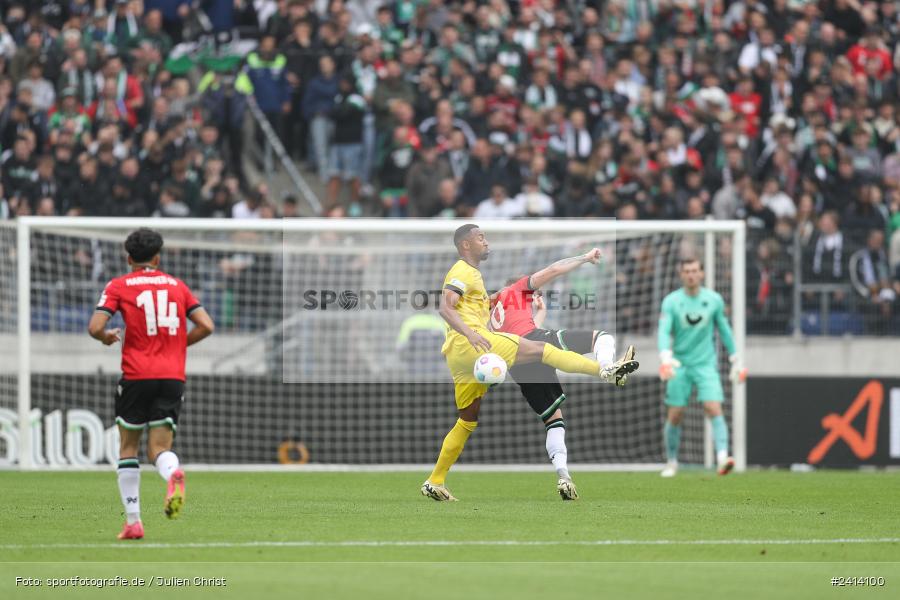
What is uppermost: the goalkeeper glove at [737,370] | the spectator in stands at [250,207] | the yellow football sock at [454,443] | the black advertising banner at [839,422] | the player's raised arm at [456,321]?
the spectator in stands at [250,207]

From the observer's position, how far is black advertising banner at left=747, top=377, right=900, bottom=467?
61.5ft

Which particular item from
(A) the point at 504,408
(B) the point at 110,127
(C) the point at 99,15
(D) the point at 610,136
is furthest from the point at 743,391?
(C) the point at 99,15

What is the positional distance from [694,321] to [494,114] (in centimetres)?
662

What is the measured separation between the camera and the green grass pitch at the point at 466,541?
7.82 m

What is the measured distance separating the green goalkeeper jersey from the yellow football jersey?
416 centimetres

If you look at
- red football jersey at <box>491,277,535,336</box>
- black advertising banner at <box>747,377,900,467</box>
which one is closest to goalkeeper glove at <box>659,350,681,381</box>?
black advertising banner at <box>747,377,900,467</box>

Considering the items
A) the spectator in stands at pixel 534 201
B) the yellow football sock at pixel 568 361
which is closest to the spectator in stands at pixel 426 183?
the spectator in stands at pixel 534 201

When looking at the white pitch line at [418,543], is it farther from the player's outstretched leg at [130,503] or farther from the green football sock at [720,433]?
the green football sock at [720,433]

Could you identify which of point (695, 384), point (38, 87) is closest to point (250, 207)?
point (38, 87)

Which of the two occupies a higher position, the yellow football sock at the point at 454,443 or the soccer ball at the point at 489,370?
the soccer ball at the point at 489,370

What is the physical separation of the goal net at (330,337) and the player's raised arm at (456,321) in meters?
5.53

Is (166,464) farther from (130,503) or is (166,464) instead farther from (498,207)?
(498,207)

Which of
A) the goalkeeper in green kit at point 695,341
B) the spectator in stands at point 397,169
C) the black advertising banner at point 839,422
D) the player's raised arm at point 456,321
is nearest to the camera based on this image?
the player's raised arm at point 456,321

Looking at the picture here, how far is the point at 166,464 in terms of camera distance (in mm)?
9766
